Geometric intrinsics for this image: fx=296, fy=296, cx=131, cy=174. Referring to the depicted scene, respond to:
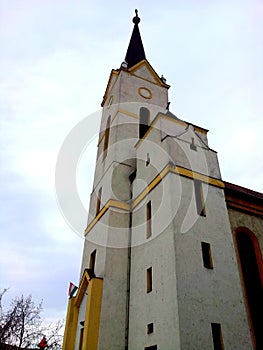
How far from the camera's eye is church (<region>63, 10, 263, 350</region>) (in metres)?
9.71

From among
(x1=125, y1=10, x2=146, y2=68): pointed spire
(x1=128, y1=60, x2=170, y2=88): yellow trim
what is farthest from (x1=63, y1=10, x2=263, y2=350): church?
(x1=125, y1=10, x2=146, y2=68): pointed spire

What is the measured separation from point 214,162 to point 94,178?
8807mm

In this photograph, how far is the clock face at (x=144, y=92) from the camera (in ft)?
73.5

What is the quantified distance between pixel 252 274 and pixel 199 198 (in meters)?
3.81

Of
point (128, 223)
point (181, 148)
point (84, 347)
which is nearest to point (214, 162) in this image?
point (181, 148)

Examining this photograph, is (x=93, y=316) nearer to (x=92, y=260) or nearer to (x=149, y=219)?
(x=92, y=260)

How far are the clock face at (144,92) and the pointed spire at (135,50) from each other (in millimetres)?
3689

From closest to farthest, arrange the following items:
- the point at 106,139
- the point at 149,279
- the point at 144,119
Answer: the point at 149,279
the point at 106,139
the point at 144,119

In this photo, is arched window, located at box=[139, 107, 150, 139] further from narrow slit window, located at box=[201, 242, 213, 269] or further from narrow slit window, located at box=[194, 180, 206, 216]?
narrow slit window, located at box=[201, 242, 213, 269]

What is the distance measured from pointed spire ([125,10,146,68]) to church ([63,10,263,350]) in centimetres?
1281

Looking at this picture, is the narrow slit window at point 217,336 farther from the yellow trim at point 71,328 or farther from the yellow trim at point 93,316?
the yellow trim at point 71,328

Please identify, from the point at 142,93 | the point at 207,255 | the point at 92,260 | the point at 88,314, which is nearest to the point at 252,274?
the point at 207,255

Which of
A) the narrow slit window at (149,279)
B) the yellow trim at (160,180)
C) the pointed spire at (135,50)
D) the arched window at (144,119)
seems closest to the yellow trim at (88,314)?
the narrow slit window at (149,279)

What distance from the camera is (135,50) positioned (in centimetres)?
2889
